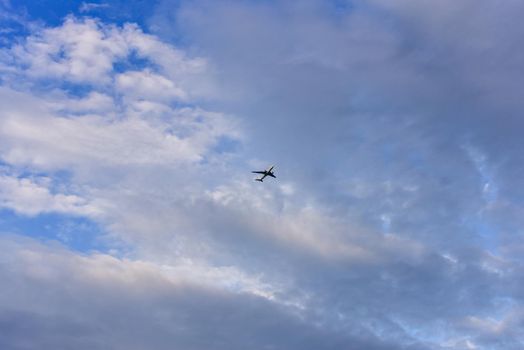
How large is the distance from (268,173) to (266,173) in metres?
1.44

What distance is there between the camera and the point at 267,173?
70.4m

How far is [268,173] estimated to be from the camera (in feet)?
233

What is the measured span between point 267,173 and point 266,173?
65 centimetres

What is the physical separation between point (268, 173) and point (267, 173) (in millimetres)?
798

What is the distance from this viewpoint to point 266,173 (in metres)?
70.2
